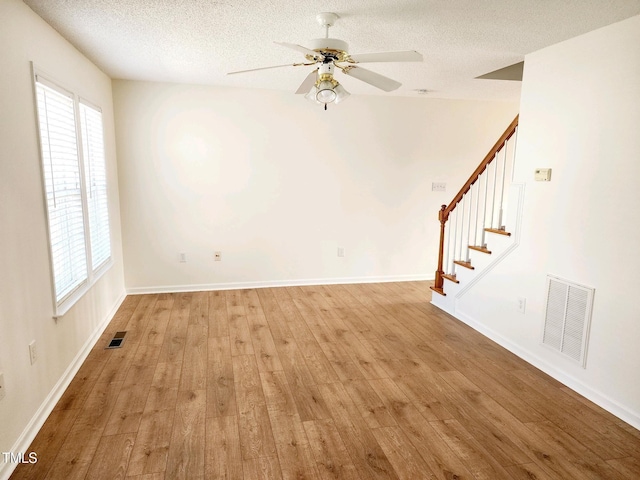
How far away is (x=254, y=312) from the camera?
443 centimetres

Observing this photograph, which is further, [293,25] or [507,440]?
[293,25]

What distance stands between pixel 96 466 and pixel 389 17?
3089mm

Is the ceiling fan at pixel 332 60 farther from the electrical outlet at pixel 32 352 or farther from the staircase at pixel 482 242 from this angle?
the electrical outlet at pixel 32 352

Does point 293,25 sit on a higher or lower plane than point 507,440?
higher

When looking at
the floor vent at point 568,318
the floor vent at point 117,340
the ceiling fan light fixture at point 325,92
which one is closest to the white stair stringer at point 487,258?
the floor vent at point 568,318

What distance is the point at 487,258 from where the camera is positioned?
3.85 metres

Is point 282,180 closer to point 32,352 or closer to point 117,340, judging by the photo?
point 117,340

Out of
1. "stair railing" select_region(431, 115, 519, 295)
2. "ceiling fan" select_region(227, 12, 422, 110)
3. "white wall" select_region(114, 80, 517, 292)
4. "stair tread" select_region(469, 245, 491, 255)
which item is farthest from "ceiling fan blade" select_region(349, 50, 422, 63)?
"white wall" select_region(114, 80, 517, 292)

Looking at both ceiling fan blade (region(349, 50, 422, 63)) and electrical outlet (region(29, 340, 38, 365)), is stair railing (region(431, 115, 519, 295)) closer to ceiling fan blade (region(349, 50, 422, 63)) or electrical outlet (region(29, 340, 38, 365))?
ceiling fan blade (region(349, 50, 422, 63))

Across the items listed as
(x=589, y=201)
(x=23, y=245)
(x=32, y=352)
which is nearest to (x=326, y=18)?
(x=589, y=201)

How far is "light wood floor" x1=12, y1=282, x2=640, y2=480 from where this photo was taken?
2131 millimetres

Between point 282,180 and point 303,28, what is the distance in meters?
2.53

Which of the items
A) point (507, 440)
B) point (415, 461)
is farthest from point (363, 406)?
point (507, 440)

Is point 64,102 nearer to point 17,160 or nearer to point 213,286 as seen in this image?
point 17,160
